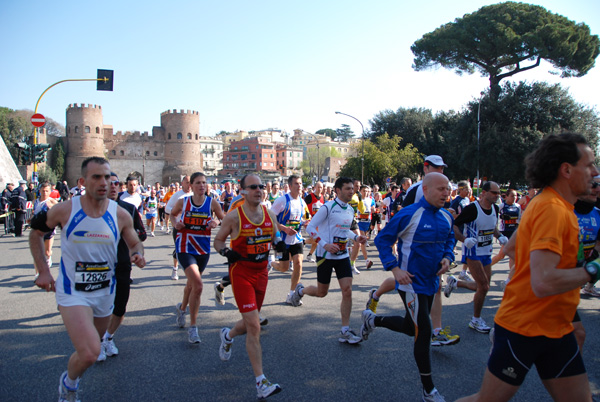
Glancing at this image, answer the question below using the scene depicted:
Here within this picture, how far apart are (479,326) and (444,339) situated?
2.90 ft

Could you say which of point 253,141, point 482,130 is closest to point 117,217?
point 482,130

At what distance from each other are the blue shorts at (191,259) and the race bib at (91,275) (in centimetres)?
182

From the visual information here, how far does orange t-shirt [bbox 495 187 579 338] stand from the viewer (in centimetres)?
226

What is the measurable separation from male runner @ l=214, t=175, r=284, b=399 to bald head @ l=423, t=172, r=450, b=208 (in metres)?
1.56

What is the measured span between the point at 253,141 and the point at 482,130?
94.5 meters

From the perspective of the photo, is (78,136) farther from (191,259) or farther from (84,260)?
(84,260)

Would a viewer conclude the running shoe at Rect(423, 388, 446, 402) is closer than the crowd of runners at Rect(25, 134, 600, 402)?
No

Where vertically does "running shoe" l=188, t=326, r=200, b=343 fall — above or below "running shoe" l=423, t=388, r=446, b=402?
below

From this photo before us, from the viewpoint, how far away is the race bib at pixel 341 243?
17.4 ft

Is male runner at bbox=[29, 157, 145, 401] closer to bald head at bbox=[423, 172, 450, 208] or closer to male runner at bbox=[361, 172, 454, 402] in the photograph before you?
male runner at bbox=[361, 172, 454, 402]

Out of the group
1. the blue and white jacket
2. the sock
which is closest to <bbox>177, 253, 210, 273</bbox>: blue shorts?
the sock

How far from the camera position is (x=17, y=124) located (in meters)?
73.2

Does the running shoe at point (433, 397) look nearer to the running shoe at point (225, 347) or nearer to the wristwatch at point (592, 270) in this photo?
the wristwatch at point (592, 270)

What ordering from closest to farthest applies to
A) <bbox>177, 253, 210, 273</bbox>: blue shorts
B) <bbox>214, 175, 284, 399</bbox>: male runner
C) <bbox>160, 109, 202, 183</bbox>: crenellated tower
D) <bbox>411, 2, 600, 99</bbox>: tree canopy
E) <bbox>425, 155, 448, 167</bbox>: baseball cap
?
<bbox>214, 175, 284, 399</bbox>: male runner
<bbox>425, 155, 448, 167</bbox>: baseball cap
<bbox>177, 253, 210, 273</bbox>: blue shorts
<bbox>411, 2, 600, 99</bbox>: tree canopy
<bbox>160, 109, 202, 183</bbox>: crenellated tower
